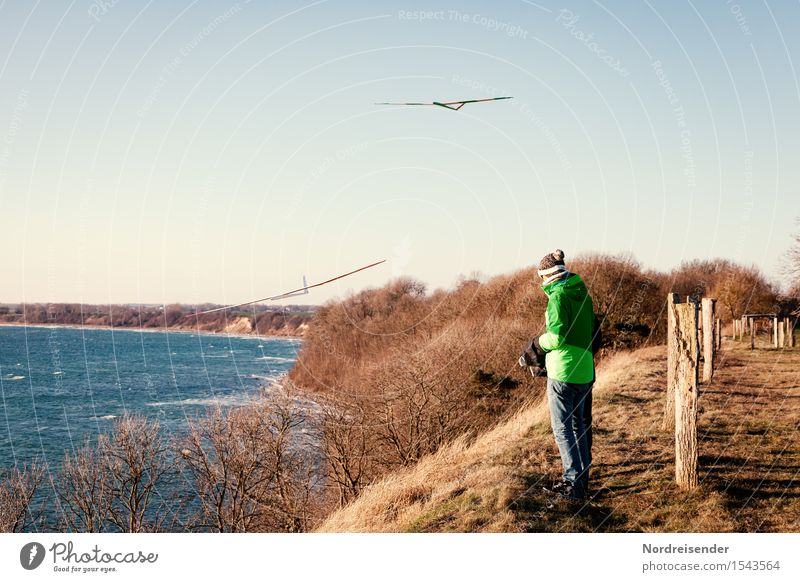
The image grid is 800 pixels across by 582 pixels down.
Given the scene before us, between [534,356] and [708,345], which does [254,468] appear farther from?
[534,356]

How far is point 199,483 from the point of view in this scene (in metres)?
39.2

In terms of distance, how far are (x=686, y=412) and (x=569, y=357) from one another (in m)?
1.70

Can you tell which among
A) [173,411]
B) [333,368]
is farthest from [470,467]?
[173,411]

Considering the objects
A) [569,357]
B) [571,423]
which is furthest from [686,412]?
[569,357]

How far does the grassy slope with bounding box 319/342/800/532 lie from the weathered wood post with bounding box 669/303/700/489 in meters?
0.22

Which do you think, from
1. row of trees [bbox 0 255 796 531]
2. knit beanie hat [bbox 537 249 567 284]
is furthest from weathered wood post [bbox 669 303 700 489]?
row of trees [bbox 0 255 796 531]

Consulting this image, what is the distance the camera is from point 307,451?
4134cm

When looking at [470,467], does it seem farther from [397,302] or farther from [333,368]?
[333,368]

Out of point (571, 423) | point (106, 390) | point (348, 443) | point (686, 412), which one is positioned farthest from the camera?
point (106, 390)

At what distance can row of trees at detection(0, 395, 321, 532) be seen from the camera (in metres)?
35.6

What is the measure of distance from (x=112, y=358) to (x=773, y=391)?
103422 mm

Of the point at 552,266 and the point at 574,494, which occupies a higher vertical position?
the point at 552,266

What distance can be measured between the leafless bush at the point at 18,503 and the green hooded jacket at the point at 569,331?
30273mm

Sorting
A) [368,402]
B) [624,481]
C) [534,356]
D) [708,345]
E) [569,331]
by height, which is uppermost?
[569,331]
